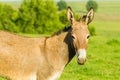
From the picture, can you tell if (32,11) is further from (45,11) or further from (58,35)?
(58,35)

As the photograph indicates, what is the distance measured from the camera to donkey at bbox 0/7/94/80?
9.44 metres

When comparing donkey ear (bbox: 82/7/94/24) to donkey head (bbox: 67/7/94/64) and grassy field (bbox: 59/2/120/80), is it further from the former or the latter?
grassy field (bbox: 59/2/120/80)

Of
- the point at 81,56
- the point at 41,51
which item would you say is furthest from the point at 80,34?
the point at 41,51

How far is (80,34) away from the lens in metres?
9.12

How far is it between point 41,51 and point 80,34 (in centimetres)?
129

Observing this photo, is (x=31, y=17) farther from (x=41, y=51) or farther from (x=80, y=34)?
(x=80, y=34)

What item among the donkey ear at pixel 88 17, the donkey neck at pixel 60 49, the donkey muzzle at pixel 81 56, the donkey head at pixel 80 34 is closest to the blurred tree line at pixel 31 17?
the donkey neck at pixel 60 49

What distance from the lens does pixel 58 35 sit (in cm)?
1011

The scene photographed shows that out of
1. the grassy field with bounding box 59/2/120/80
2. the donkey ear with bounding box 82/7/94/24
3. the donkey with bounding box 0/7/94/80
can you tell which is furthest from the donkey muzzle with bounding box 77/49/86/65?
the grassy field with bounding box 59/2/120/80

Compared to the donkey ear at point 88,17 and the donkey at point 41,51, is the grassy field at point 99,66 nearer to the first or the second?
the donkey at point 41,51

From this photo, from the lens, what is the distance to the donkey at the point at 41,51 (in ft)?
31.0

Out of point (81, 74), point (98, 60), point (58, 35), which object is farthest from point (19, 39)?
point (98, 60)

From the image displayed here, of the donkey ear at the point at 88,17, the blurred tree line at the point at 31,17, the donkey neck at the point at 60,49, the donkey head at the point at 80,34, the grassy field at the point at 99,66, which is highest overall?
the donkey ear at the point at 88,17

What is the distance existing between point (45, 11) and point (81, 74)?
53726 mm
